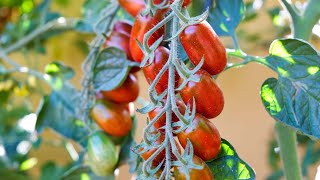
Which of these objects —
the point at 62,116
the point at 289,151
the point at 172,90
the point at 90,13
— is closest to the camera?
the point at 172,90

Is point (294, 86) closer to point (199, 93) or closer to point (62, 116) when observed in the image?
point (199, 93)

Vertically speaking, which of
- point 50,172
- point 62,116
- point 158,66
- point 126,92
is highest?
point 158,66

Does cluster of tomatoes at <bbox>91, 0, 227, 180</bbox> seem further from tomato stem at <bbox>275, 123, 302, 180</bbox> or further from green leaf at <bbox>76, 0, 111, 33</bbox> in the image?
green leaf at <bbox>76, 0, 111, 33</bbox>

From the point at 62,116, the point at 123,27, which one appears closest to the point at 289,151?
the point at 123,27

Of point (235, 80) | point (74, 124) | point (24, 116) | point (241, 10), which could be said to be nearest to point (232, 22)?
point (241, 10)

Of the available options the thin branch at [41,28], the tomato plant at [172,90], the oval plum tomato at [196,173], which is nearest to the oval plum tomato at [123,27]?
the tomato plant at [172,90]
